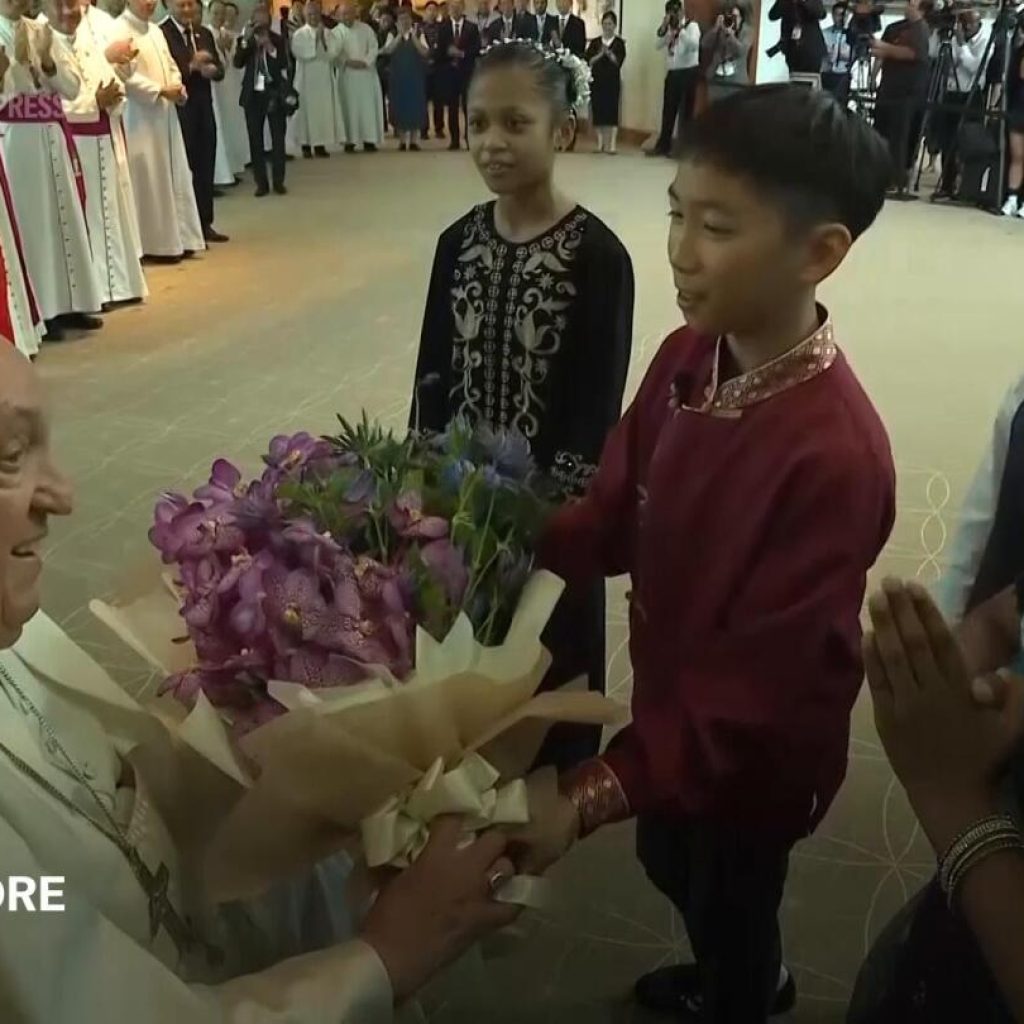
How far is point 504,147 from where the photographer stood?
2014mm

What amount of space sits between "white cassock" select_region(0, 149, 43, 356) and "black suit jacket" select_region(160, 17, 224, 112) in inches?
105

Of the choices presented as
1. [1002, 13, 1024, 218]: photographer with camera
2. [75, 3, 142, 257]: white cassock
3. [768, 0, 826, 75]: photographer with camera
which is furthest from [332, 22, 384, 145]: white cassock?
[1002, 13, 1024, 218]: photographer with camera

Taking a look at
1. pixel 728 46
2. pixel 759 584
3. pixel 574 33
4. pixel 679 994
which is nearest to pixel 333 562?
pixel 759 584

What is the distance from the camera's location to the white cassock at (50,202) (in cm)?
595

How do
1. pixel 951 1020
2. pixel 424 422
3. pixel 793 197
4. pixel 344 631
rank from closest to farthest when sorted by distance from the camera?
pixel 344 631 < pixel 951 1020 < pixel 793 197 < pixel 424 422

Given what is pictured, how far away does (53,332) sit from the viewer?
6.25 m

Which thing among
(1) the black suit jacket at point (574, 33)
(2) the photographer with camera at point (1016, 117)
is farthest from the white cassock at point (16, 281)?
(1) the black suit jacket at point (574, 33)

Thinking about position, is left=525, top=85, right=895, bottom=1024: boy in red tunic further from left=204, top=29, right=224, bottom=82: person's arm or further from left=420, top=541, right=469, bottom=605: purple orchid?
left=204, top=29, right=224, bottom=82: person's arm

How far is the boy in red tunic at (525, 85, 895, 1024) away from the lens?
1336 mm

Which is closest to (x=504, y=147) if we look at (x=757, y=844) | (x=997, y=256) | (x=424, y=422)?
(x=424, y=422)

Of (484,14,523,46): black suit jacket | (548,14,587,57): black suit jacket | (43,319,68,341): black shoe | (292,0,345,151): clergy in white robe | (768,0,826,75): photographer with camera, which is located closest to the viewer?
(43,319,68,341): black shoe

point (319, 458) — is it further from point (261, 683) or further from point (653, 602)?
point (653, 602)

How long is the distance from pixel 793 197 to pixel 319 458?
0.59 meters

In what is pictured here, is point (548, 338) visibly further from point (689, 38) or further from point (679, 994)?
point (689, 38)
